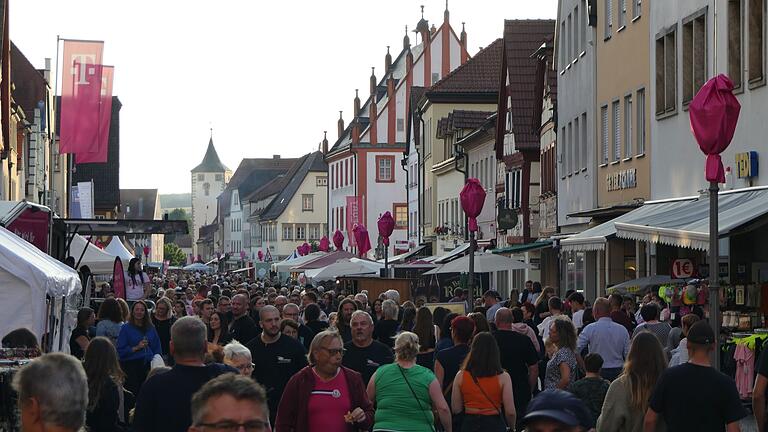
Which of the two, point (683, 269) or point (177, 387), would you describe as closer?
point (177, 387)

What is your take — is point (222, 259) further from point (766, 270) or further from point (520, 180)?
point (766, 270)

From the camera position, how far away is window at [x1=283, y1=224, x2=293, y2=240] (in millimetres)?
140875

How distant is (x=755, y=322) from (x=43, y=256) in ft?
31.1

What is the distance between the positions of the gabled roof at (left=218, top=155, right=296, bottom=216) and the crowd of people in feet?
546

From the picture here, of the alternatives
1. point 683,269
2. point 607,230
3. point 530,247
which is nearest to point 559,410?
point 683,269

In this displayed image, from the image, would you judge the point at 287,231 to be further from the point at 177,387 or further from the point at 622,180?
the point at 177,387

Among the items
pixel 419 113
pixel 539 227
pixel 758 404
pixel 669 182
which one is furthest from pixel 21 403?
pixel 419 113

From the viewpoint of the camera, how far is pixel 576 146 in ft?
130

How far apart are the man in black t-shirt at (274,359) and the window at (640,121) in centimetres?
1909

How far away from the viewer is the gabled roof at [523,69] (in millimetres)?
47781

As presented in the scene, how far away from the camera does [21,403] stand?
627cm

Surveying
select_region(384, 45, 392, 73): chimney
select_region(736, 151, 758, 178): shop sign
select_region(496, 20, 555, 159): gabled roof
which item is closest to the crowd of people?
select_region(736, 151, 758, 178): shop sign

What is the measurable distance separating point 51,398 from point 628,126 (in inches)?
1105

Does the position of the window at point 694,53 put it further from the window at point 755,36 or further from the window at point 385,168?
the window at point 385,168
